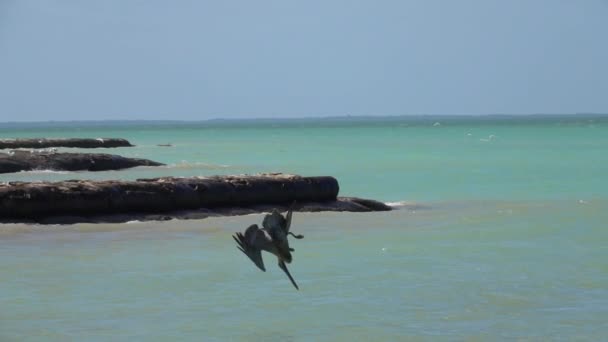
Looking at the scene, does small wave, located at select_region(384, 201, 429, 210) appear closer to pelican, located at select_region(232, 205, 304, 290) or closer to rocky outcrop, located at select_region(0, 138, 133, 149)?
pelican, located at select_region(232, 205, 304, 290)

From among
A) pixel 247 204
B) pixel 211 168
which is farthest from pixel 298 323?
pixel 211 168

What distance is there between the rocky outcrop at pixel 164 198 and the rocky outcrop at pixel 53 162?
15.8 meters

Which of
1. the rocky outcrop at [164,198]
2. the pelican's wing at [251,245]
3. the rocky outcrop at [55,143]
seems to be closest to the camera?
the pelican's wing at [251,245]

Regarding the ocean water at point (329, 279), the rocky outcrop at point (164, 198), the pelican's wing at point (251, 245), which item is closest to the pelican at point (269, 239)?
the pelican's wing at point (251, 245)

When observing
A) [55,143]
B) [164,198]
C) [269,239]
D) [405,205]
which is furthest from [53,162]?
[269,239]

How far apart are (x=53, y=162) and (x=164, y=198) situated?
1760cm

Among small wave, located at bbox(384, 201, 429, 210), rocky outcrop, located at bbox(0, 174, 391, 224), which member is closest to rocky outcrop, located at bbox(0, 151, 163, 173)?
small wave, located at bbox(384, 201, 429, 210)

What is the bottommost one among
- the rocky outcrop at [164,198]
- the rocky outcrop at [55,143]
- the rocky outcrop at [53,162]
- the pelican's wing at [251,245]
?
the rocky outcrop at [55,143]

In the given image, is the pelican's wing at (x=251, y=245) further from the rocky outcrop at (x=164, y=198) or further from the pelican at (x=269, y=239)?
the rocky outcrop at (x=164, y=198)

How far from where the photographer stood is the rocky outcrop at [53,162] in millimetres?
36094

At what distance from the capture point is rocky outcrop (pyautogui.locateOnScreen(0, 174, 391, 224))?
1873 cm

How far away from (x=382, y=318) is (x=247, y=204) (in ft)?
32.3

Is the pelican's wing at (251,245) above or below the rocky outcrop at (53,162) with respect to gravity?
above

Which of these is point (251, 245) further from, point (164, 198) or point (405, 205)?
point (405, 205)
